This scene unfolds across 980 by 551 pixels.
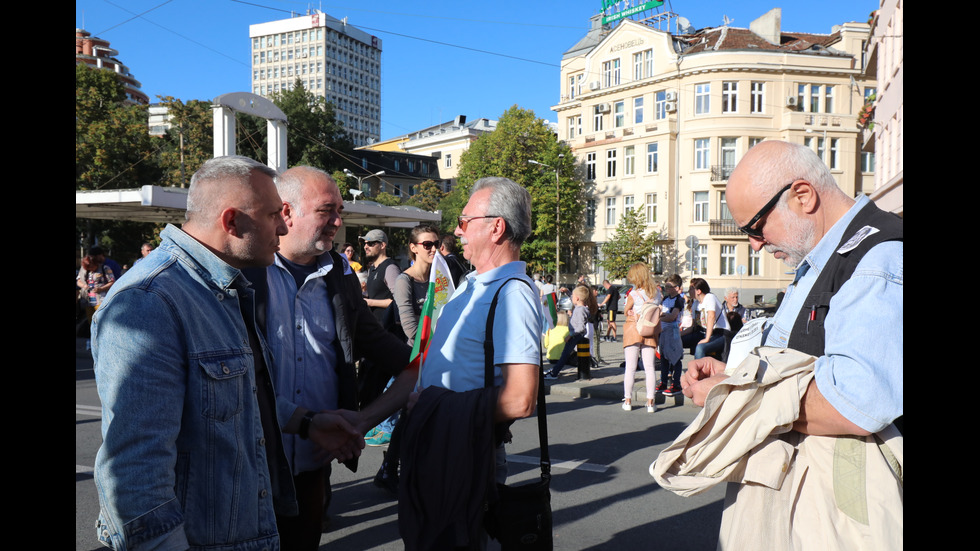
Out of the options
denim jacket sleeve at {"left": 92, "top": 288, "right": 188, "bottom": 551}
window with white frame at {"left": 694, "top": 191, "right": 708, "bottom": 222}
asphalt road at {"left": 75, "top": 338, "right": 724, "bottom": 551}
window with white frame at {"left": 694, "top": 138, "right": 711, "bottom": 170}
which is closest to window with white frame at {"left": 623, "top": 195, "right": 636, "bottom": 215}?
window with white frame at {"left": 694, "top": 191, "right": 708, "bottom": 222}

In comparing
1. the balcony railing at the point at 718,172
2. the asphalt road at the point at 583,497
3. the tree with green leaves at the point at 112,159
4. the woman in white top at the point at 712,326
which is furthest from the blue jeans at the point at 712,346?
the balcony railing at the point at 718,172

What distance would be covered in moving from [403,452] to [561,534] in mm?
2517

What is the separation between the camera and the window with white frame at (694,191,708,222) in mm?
44537

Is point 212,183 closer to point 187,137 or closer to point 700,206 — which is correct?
point 187,137

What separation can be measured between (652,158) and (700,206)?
188 inches

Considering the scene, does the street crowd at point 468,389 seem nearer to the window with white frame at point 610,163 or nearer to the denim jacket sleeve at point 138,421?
the denim jacket sleeve at point 138,421

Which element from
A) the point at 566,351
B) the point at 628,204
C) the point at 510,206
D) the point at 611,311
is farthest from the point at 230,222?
the point at 628,204

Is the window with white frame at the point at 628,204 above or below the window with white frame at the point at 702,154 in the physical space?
below

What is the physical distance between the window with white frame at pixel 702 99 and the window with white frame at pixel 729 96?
33.4 inches

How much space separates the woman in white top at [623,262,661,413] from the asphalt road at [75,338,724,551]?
98cm

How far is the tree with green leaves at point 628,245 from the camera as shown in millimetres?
44562

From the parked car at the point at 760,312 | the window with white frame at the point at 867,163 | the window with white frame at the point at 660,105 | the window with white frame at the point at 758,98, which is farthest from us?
the window with white frame at the point at 660,105

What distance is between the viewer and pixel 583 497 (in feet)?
17.5
